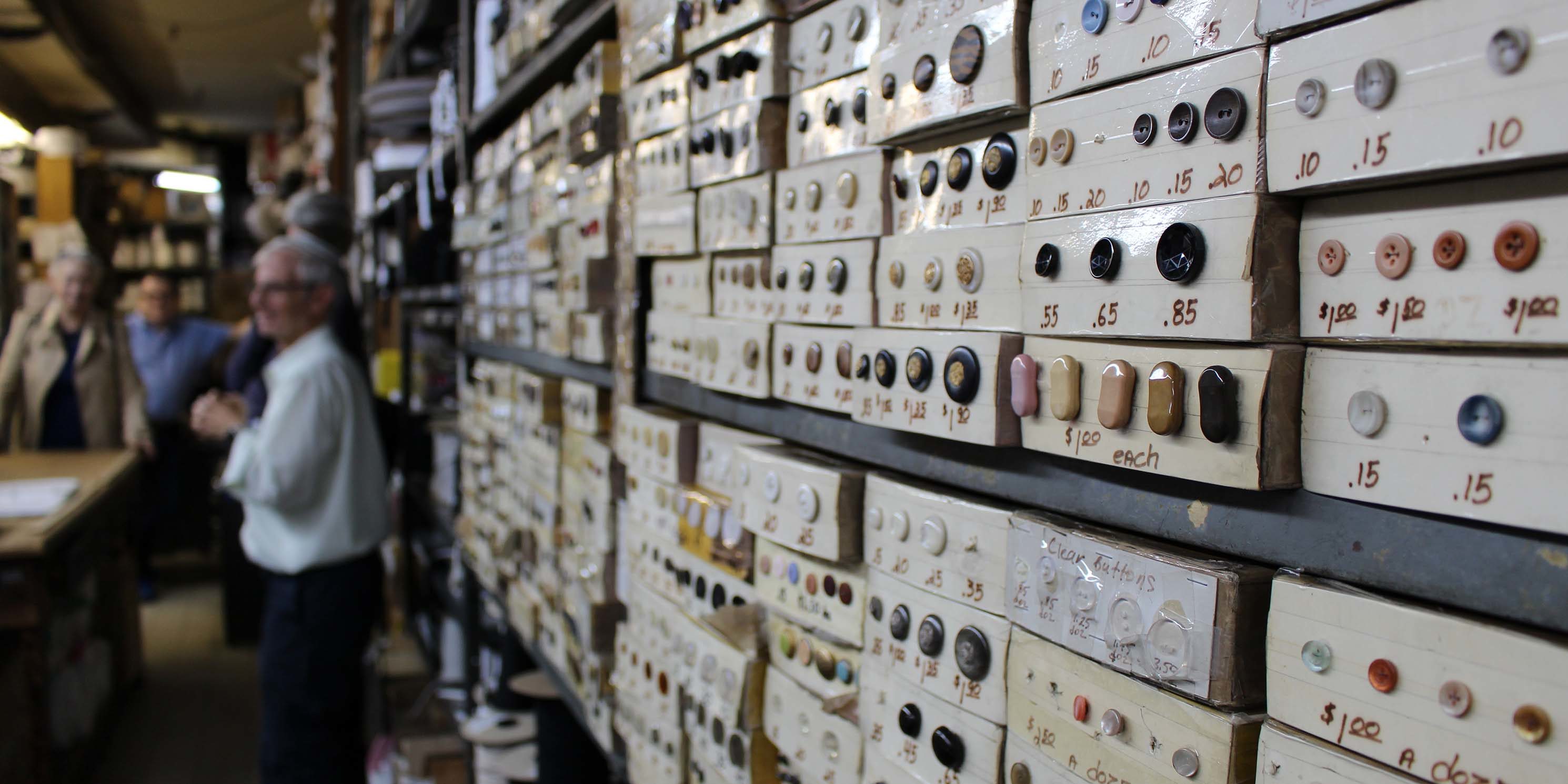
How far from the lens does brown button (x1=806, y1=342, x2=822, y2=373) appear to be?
1.02m

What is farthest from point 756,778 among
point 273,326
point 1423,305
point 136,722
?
point 136,722

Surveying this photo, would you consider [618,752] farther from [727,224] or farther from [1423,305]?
[1423,305]

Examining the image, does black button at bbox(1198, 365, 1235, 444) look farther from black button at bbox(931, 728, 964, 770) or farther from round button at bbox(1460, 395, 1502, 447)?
black button at bbox(931, 728, 964, 770)

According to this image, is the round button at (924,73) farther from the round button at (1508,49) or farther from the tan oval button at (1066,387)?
the round button at (1508,49)

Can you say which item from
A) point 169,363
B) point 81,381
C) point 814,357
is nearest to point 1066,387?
point 814,357

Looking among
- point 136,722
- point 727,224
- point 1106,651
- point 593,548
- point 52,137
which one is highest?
point 52,137

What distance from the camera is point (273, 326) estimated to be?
290cm

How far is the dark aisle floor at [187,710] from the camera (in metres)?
3.90

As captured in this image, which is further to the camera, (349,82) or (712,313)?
(349,82)

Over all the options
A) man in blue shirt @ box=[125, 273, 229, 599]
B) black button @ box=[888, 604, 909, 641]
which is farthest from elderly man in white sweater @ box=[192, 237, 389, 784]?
man in blue shirt @ box=[125, 273, 229, 599]

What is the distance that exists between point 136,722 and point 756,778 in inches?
173

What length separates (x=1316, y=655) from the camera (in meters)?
0.55

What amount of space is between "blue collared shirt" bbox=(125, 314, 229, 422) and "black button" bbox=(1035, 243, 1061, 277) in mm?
7092

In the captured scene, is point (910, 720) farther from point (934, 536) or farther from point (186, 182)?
point (186, 182)
